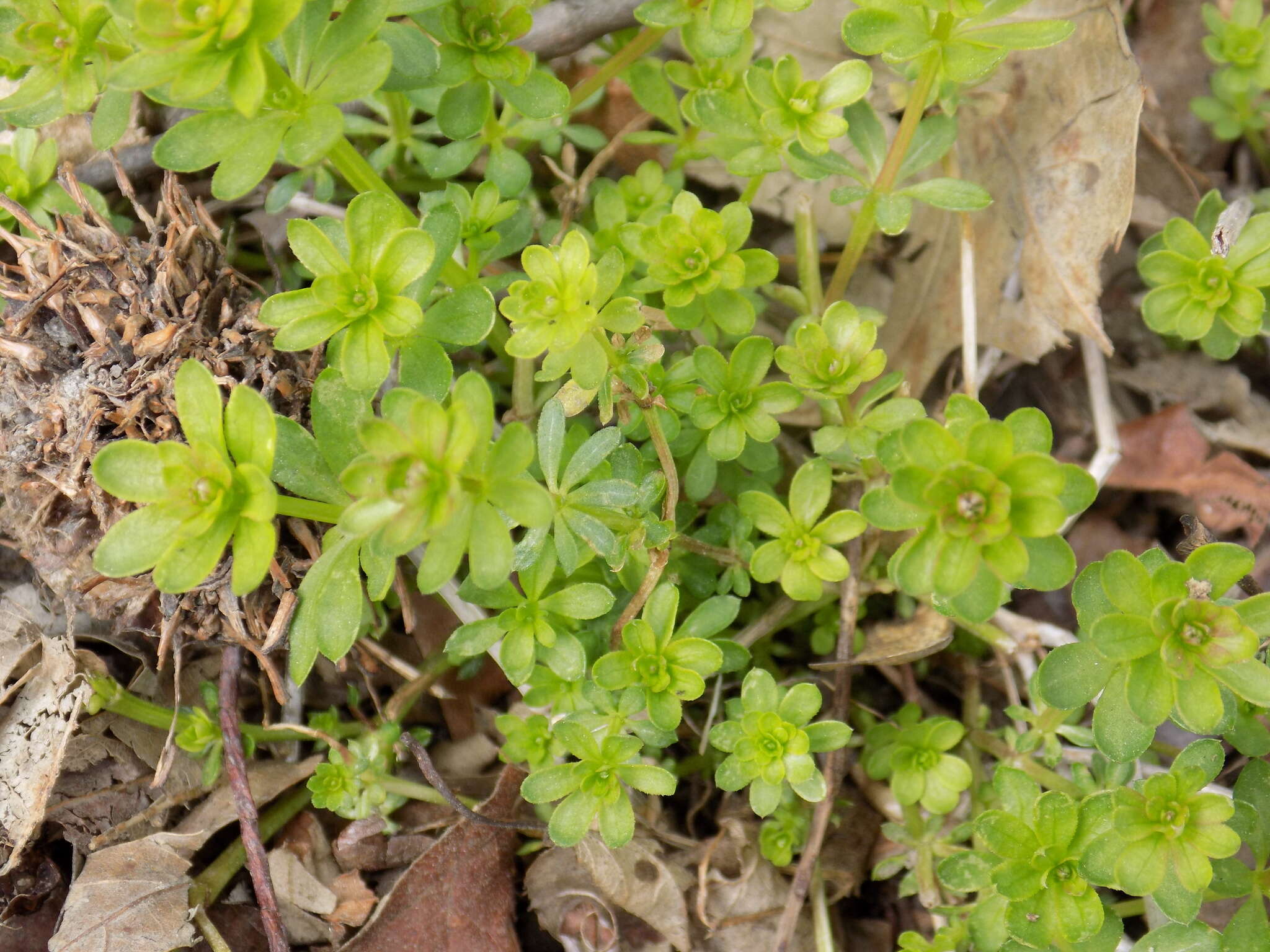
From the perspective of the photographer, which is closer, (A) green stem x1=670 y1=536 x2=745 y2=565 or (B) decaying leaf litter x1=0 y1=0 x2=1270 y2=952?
(B) decaying leaf litter x1=0 y1=0 x2=1270 y2=952

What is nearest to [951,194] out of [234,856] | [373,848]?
[373,848]

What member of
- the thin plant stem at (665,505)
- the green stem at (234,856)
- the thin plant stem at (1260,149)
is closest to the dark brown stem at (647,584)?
the thin plant stem at (665,505)

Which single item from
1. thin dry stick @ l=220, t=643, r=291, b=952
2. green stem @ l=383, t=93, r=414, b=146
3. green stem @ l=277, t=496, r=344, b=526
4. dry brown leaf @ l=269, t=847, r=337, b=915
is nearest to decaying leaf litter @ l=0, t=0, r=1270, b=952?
dry brown leaf @ l=269, t=847, r=337, b=915

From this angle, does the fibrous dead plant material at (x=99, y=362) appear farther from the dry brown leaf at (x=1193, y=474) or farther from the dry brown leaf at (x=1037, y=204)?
the dry brown leaf at (x=1193, y=474)

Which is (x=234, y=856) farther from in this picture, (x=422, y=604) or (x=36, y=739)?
(x=422, y=604)

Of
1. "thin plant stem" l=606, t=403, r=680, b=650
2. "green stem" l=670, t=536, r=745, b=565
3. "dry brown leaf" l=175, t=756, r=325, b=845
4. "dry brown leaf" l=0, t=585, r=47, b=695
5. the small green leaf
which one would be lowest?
"dry brown leaf" l=175, t=756, r=325, b=845

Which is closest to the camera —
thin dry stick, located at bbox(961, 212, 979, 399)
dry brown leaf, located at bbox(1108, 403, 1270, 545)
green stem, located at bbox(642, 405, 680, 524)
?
green stem, located at bbox(642, 405, 680, 524)

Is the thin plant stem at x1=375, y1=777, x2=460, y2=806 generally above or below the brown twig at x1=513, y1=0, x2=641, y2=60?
below

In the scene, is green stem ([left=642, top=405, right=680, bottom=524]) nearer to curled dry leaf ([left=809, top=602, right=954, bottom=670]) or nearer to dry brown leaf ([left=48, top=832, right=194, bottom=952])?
curled dry leaf ([left=809, top=602, right=954, bottom=670])
